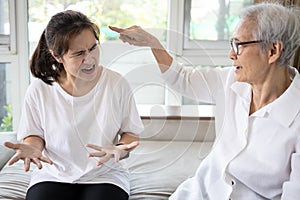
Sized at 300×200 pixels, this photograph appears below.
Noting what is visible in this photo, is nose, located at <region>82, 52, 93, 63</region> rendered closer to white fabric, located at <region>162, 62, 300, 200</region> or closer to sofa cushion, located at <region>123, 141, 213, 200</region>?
white fabric, located at <region>162, 62, 300, 200</region>

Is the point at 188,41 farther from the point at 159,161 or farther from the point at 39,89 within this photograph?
the point at 39,89

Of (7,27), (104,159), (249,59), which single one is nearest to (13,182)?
(104,159)

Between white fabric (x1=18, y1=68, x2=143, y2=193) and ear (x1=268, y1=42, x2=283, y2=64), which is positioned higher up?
ear (x1=268, y1=42, x2=283, y2=64)

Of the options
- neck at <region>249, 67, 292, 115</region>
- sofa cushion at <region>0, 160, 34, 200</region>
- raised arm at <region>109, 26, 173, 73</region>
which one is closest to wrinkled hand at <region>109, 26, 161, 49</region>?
raised arm at <region>109, 26, 173, 73</region>

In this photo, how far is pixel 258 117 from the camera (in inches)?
52.6

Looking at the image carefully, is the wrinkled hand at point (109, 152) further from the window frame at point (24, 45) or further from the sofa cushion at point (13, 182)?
the window frame at point (24, 45)

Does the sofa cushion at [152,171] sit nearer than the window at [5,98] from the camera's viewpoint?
Yes

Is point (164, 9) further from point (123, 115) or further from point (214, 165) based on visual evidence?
point (214, 165)

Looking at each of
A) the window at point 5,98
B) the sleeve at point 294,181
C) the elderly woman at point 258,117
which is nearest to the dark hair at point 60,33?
the elderly woman at point 258,117

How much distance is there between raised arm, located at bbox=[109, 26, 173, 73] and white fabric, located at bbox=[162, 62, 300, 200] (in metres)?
0.04

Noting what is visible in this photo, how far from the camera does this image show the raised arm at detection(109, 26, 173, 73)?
148 centimetres

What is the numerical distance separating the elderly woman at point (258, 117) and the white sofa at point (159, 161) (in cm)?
25

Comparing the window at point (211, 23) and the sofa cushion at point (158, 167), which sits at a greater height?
the window at point (211, 23)

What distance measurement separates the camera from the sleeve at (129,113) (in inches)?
60.7
